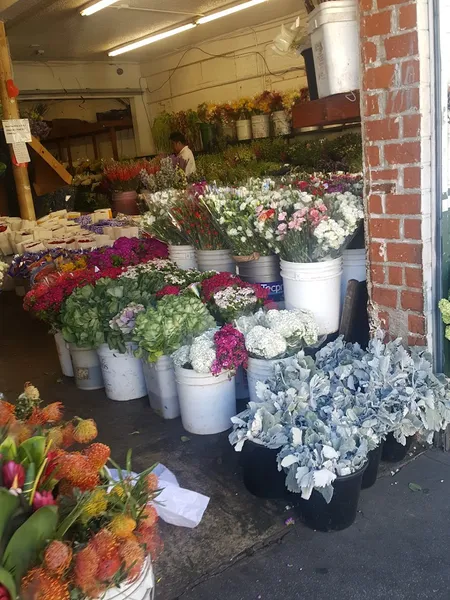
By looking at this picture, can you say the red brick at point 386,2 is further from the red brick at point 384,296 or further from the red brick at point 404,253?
the red brick at point 384,296

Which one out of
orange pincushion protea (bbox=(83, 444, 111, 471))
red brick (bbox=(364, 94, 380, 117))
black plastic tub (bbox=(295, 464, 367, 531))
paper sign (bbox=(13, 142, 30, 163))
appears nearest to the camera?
orange pincushion protea (bbox=(83, 444, 111, 471))

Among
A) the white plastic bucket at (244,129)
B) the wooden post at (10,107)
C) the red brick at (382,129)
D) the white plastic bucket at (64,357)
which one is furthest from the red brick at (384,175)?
the white plastic bucket at (244,129)

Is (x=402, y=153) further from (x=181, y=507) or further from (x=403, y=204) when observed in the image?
(x=181, y=507)

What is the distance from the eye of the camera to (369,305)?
9.71 ft

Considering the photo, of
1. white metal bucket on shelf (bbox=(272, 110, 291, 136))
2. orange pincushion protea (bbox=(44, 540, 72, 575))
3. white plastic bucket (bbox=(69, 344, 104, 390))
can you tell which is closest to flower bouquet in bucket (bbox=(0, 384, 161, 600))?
orange pincushion protea (bbox=(44, 540, 72, 575))

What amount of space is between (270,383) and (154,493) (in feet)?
3.96

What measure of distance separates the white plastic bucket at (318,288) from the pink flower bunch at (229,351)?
0.46m

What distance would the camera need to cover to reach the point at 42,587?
3.46ft

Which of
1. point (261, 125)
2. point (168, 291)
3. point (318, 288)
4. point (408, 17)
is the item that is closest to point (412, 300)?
point (318, 288)

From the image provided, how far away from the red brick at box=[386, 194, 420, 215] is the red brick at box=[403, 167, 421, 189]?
0.05 m

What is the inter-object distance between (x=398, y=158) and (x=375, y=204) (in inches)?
9.9

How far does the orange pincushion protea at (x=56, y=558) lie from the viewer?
3.58ft

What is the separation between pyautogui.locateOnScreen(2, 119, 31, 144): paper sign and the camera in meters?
6.99

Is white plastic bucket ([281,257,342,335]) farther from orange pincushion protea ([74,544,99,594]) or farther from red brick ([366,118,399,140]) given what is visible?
orange pincushion protea ([74,544,99,594])
